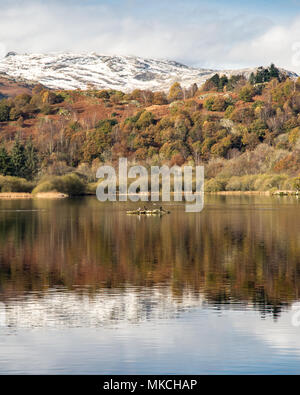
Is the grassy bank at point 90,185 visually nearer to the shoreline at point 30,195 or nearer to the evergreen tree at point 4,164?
the shoreline at point 30,195

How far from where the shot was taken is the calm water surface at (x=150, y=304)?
14.4 meters

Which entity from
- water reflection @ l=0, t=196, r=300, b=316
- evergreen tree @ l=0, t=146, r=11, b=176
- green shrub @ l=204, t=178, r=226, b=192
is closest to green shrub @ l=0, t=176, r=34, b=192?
evergreen tree @ l=0, t=146, r=11, b=176

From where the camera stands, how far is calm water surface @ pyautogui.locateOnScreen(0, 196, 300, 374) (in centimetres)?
1441

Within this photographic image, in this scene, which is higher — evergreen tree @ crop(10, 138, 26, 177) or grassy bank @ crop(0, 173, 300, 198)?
evergreen tree @ crop(10, 138, 26, 177)

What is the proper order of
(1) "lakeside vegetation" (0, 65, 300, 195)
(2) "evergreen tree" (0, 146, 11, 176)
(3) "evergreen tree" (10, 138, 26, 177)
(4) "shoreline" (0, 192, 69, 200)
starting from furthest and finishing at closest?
(1) "lakeside vegetation" (0, 65, 300, 195) → (3) "evergreen tree" (10, 138, 26, 177) → (2) "evergreen tree" (0, 146, 11, 176) → (4) "shoreline" (0, 192, 69, 200)

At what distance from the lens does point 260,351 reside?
586 inches

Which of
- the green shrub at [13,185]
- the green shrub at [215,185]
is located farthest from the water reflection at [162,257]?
the green shrub at [215,185]

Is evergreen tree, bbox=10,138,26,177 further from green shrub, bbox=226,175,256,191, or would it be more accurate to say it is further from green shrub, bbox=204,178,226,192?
green shrub, bbox=226,175,256,191

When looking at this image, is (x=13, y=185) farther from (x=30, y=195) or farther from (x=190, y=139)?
(x=190, y=139)

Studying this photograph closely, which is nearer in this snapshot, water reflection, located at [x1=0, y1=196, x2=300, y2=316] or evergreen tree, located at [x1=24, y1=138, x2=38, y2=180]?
water reflection, located at [x1=0, y1=196, x2=300, y2=316]

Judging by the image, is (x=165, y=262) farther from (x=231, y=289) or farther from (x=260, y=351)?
(x=260, y=351)
